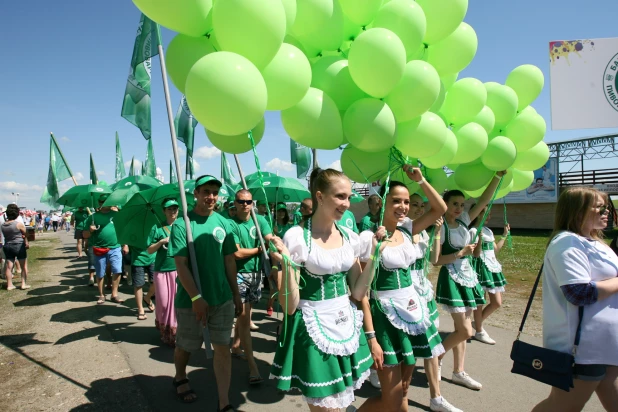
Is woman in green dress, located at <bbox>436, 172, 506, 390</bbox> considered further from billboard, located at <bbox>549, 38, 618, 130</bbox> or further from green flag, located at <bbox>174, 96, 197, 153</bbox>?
billboard, located at <bbox>549, 38, 618, 130</bbox>

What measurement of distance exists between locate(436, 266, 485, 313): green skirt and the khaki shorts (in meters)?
2.08

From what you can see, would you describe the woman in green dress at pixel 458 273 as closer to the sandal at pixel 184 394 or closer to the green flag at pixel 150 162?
the sandal at pixel 184 394

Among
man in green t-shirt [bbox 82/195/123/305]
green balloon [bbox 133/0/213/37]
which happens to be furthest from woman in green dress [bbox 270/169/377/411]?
man in green t-shirt [bbox 82/195/123/305]

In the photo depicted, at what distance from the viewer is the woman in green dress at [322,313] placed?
206 cm

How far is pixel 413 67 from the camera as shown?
2658 millimetres

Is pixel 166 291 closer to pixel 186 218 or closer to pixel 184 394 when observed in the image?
pixel 184 394

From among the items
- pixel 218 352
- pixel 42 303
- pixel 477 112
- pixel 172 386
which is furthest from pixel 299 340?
pixel 42 303

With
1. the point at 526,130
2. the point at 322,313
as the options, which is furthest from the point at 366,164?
the point at 526,130

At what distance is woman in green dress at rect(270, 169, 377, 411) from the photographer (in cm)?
206

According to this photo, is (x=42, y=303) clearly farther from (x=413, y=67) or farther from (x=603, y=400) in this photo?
(x=603, y=400)

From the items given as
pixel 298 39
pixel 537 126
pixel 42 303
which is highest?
pixel 298 39

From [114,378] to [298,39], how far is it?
3765 millimetres

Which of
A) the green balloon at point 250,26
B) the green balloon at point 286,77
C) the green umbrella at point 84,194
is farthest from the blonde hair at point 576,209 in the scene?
the green umbrella at point 84,194

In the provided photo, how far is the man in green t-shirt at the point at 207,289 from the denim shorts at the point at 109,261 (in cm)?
460
